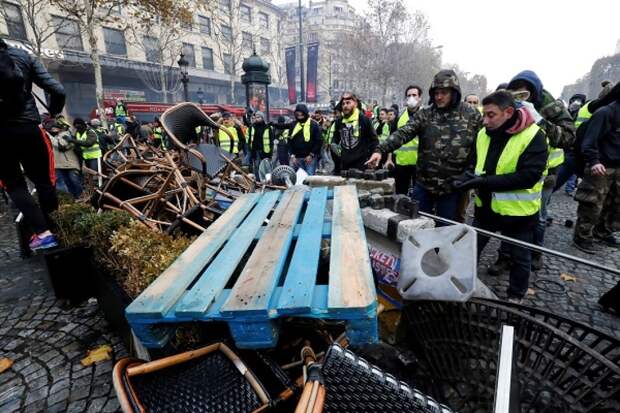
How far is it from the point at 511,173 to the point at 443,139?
0.94m

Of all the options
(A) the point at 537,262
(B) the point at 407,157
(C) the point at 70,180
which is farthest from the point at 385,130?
(C) the point at 70,180

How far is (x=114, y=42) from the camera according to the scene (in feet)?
96.7

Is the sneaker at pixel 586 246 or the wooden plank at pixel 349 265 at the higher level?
the wooden plank at pixel 349 265

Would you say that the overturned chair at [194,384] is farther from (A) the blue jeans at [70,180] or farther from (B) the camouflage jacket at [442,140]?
(A) the blue jeans at [70,180]

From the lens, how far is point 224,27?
38375 millimetres

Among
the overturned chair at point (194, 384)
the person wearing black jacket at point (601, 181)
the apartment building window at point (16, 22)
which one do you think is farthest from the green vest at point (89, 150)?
the apartment building window at point (16, 22)

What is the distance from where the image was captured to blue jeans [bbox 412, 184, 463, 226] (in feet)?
11.4

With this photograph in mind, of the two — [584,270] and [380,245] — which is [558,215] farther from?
[380,245]

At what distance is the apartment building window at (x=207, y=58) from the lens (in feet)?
124

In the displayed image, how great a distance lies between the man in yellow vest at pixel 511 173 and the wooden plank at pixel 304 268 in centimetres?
142

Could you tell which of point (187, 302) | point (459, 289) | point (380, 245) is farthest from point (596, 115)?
point (187, 302)

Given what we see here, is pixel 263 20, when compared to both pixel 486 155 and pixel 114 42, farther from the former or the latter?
pixel 486 155

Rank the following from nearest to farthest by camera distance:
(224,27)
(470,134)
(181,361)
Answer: (181,361), (470,134), (224,27)

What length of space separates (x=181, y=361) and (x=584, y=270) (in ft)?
14.3
